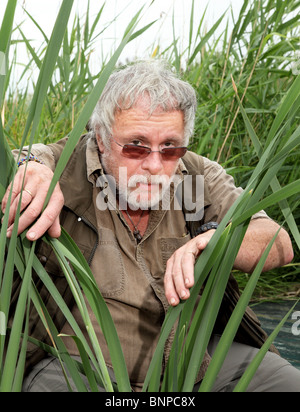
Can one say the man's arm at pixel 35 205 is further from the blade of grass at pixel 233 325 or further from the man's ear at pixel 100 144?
the man's ear at pixel 100 144

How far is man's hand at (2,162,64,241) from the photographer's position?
1021 mm

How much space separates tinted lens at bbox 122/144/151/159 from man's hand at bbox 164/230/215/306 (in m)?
0.55

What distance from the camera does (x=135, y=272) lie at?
177cm

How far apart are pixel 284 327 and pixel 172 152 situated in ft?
4.64

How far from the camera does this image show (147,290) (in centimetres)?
175

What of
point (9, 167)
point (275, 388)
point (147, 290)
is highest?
point (9, 167)

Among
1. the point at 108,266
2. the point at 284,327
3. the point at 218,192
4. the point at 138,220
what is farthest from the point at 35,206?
the point at 284,327

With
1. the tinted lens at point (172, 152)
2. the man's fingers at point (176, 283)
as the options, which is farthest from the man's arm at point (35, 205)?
the tinted lens at point (172, 152)

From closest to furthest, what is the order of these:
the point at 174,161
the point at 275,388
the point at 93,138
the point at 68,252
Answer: the point at 68,252 < the point at 275,388 < the point at 174,161 < the point at 93,138

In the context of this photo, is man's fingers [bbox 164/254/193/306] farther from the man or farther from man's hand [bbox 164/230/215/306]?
the man

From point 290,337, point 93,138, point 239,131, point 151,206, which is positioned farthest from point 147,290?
point 239,131

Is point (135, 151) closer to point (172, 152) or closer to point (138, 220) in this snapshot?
point (172, 152)

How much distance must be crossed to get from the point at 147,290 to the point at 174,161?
0.39 m

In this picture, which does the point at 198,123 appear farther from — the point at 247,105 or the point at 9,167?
the point at 9,167
